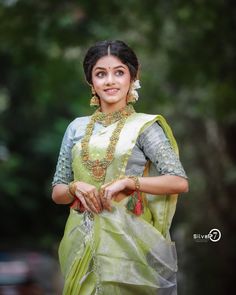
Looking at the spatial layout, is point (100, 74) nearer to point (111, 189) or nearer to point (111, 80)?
point (111, 80)

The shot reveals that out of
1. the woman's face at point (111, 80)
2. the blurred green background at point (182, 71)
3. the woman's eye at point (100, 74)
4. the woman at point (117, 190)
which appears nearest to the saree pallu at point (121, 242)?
the woman at point (117, 190)

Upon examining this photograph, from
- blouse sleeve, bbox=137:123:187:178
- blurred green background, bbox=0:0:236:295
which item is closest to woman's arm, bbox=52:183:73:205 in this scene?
blouse sleeve, bbox=137:123:187:178

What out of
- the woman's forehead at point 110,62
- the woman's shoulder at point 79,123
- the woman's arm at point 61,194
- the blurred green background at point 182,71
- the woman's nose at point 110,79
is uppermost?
the blurred green background at point 182,71

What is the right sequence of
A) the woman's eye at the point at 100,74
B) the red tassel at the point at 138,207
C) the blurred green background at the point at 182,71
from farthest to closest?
the blurred green background at the point at 182,71 → the woman's eye at the point at 100,74 → the red tassel at the point at 138,207

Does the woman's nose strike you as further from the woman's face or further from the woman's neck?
the woman's neck

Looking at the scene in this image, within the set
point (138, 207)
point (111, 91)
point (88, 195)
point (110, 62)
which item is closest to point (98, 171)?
point (88, 195)

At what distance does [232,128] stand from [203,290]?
8.93ft

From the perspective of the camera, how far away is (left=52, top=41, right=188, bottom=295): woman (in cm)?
352

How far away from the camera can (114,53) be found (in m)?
3.67

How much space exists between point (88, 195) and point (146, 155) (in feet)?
0.99

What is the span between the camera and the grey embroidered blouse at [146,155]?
11.6 feet

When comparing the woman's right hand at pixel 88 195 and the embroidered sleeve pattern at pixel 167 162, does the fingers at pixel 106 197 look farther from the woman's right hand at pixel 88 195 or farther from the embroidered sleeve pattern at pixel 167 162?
the embroidered sleeve pattern at pixel 167 162

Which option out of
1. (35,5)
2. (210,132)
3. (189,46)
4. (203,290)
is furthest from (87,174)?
(210,132)

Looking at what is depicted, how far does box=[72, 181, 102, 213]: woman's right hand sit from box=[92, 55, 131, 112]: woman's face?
1.30 ft
